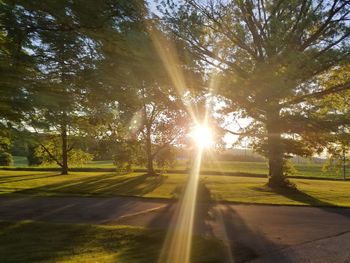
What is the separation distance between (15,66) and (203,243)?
531cm

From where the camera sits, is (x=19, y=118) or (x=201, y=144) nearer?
(x=19, y=118)

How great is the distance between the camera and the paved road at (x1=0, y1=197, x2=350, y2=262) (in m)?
8.78

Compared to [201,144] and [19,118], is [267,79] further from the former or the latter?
[201,144]

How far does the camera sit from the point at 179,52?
10133 mm

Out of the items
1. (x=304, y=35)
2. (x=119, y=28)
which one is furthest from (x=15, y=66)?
(x=304, y=35)

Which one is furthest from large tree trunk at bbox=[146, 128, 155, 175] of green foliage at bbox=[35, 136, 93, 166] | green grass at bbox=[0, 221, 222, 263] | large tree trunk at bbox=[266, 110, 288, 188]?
green grass at bbox=[0, 221, 222, 263]

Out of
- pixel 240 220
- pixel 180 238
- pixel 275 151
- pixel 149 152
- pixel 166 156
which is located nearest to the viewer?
pixel 180 238

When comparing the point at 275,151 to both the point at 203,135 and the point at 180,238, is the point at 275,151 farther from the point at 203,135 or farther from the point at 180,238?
the point at 180,238

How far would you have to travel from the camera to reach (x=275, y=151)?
25.0m

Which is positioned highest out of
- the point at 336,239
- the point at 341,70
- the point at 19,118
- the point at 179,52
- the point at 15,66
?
the point at 341,70

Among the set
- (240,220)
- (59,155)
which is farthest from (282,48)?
(59,155)

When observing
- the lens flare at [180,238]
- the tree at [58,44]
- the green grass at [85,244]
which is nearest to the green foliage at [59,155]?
the lens flare at [180,238]

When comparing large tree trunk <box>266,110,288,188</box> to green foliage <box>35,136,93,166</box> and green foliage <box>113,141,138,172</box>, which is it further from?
green foliage <box>35,136,93,166</box>

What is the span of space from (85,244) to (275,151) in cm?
1698
